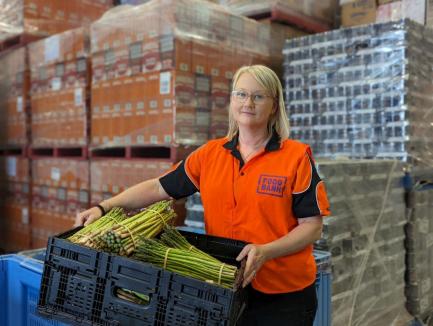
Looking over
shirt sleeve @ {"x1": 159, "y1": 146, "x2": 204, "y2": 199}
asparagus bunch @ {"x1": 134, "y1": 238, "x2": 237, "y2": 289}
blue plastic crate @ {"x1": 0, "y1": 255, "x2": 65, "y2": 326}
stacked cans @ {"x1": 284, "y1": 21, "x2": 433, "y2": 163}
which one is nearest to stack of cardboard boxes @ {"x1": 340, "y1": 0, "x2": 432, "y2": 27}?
stacked cans @ {"x1": 284, "y1": 21, "x2": 433, "y2": 163}

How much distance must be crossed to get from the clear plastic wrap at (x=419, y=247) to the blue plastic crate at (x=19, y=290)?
343 cm

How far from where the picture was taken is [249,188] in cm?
223

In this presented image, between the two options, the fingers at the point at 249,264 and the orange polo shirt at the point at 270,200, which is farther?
the orange polo shirt at the point at 270,200

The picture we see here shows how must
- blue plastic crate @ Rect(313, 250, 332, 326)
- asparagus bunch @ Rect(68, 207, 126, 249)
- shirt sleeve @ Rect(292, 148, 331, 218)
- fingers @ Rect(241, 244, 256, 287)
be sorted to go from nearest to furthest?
fingers @ Rect(241, 244, 256, 287) < asparagus bunch @ Rect(68, 207, 126, 249) < shirt sleeve @ Rect(292, 148, 331, 218) < blue plastic crate @ Rect(313, 250, 332, 326)

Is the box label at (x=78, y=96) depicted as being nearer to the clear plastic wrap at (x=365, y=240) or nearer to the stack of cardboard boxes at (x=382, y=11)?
the clear plastic wrap at (x=365, y=240)

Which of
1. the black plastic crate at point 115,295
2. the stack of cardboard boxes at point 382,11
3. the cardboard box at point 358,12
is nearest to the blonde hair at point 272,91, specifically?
the black plastic crate at point 115,295

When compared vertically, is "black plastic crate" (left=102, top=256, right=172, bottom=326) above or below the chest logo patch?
below

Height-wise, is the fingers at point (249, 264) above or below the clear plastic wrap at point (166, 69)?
below

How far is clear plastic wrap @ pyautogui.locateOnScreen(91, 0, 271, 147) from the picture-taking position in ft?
14.8

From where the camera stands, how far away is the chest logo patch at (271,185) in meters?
2.17

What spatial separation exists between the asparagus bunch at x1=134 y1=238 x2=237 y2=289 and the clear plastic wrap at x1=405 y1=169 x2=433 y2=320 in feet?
11.0

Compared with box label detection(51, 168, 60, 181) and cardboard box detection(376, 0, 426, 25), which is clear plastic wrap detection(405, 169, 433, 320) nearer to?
cardboard box detection(376, 0, 426, 25)

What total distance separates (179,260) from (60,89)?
4405 millimetres

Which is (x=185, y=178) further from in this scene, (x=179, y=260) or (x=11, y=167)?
(x=11, y=167)
